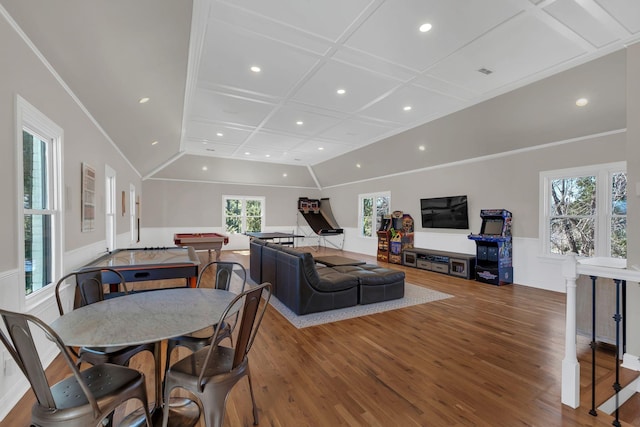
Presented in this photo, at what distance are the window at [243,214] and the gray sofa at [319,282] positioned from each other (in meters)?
6.43

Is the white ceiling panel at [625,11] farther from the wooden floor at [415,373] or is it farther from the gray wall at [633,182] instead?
the wooden floor at [415,373]

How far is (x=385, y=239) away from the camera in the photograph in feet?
26.7

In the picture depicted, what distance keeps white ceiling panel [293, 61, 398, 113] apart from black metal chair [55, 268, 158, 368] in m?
3.39

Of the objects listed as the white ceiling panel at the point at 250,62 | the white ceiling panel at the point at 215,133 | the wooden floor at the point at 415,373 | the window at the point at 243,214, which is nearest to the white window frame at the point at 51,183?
the wooden floor at the point at 415,373

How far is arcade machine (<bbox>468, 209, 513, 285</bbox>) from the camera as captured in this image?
5.43 meters

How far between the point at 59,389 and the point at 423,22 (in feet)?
12.6

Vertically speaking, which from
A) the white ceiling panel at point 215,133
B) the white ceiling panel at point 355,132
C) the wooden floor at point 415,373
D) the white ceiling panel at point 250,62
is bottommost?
the wooden floor at point 415,373

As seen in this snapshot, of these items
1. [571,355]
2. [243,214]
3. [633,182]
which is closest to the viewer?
[571,355]

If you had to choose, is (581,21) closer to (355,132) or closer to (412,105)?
→ (412,105)

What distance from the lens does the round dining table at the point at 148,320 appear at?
140cm

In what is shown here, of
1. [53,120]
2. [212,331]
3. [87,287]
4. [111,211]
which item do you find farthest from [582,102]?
[111,211]

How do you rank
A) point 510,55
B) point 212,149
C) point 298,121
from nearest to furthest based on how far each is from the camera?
point 510,55, point 298,121, point 212,149

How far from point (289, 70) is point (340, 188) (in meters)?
7.46

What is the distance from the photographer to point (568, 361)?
2031 mm
